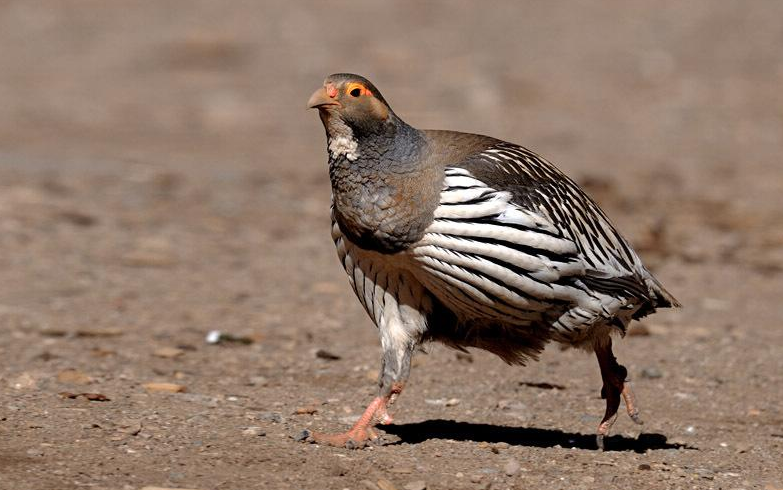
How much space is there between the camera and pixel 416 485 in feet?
21.0

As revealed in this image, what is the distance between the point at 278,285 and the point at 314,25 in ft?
47.2

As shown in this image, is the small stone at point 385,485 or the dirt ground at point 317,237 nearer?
the small stone at point 385,485

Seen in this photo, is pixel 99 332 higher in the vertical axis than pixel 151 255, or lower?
lower

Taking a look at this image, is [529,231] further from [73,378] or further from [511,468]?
[73,378]

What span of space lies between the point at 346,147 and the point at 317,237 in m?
7.38

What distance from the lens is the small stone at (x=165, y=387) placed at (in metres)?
8.15

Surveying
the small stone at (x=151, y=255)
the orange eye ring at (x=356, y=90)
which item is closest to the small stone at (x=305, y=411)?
the orange eye ring at (x=356, y=90)

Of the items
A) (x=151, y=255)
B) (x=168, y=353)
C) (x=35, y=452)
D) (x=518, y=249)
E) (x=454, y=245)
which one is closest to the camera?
(x=35, y=452)

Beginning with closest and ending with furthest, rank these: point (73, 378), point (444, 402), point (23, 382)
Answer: point (23, 382), point (73, 378), point (444, 402)

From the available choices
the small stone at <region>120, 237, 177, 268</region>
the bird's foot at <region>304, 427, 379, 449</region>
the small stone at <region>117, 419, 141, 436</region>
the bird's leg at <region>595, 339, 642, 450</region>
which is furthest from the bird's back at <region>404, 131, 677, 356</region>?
the small stone at <region>120, 237, 177, 268</region>

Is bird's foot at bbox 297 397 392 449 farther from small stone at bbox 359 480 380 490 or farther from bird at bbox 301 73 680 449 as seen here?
small stone at bbox 359 480 380 490

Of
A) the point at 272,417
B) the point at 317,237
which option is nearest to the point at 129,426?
the point at 272,417

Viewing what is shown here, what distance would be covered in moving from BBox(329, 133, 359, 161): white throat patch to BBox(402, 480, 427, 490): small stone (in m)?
1.58

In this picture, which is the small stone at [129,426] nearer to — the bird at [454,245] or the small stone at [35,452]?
the small stone at [35,452]
